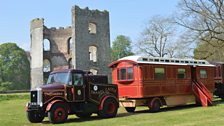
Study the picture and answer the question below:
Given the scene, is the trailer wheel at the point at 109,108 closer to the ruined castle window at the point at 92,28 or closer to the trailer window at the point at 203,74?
the trailer window at the point at 203,74

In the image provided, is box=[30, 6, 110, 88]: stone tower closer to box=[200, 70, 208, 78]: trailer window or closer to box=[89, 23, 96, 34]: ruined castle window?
box=[89, 23, 96, 34]: ruined castle window

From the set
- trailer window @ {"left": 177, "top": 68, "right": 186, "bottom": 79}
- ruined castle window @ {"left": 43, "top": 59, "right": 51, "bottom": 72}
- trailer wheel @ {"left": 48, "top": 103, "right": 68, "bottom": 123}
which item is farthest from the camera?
ruined castle window @ {"left": 43, "top": 59, "right": 51, "bottom": 72}

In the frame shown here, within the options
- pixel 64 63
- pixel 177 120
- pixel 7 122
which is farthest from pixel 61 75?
pixel 64 63

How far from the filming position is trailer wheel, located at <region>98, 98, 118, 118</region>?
55.1 ft

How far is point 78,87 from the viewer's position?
16109mm

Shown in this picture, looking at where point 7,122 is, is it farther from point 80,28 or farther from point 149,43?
point 149,43

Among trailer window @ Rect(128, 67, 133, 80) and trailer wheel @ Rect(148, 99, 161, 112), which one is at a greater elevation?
trailer window @ Rect(128, 67, 133, 80)

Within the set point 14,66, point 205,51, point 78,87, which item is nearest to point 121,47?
point 14,66

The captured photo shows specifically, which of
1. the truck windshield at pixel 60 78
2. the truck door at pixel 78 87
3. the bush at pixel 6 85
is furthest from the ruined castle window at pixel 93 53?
the truck door at pixel 78 87

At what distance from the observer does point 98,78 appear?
17250 mm

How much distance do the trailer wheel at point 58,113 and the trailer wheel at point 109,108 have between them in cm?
207

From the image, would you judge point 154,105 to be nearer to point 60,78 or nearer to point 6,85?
point 60,78

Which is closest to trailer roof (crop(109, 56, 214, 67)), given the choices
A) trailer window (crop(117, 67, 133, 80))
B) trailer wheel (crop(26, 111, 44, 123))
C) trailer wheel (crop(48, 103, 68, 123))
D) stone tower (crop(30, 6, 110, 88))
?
trailer window (crop(117, 67, 133, 80))

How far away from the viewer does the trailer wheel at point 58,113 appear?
48.8 ft
